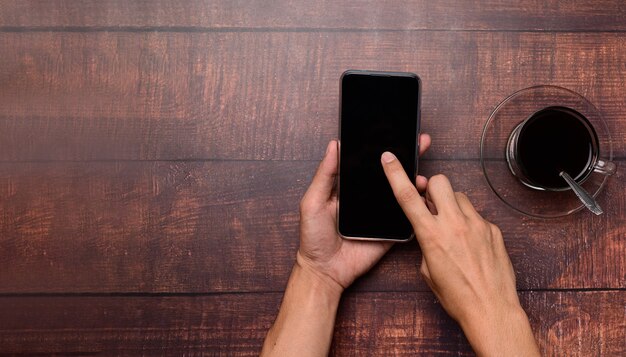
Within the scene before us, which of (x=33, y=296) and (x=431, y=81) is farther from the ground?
(x=431, y=81)

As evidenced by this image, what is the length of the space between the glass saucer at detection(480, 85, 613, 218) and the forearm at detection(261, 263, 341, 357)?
27cm

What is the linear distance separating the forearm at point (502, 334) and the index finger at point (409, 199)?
0.13m

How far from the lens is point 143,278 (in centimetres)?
79

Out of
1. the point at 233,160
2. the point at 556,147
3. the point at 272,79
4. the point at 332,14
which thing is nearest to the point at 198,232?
the point at 233,160

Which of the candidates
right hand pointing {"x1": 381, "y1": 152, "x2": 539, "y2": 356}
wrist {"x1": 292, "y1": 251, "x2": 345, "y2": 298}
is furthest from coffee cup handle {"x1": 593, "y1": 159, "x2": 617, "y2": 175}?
wrist {"x1": 292, "y1": 251, "x2": 345, "y2": 298}

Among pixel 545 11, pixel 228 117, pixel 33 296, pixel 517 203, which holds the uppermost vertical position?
pixel 545 11

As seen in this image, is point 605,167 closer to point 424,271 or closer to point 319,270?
point 424,271

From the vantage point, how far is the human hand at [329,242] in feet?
2.41

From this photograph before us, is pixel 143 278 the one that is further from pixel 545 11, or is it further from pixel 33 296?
pixel 545 11

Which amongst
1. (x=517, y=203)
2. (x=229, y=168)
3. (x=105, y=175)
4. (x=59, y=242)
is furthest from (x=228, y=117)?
(x=517, y=203)

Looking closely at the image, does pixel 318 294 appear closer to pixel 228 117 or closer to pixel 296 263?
pixel 296 263

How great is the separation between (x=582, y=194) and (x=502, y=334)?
0.21m

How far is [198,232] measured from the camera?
790 mm

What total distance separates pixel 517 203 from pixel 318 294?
29cm
